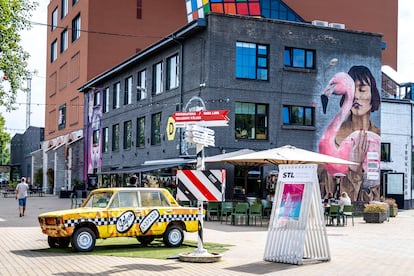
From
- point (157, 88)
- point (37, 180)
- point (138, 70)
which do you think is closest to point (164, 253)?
point (157, 88)

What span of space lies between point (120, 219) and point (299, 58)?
18802mm

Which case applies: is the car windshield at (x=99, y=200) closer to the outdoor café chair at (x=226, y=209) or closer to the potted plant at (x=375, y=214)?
the outdoor café chair at (x=226, y=209)

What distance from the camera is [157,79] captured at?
35.8 metres

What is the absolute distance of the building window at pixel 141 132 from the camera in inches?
1475

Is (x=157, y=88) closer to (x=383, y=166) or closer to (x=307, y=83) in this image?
(x=307, y=83)

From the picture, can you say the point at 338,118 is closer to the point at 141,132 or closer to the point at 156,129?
the point at 156,129

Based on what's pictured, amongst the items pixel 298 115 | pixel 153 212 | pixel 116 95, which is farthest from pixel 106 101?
pixel 153 212

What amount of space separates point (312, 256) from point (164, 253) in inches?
135

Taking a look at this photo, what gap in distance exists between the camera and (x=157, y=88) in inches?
1399

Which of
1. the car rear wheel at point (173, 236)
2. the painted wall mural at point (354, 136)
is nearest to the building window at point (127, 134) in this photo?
the painted wall mural at point (354, 136)

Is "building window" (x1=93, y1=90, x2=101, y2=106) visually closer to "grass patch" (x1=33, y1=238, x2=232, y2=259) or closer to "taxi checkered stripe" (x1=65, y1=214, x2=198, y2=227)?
"grass patch" (x1=33, y1=238, x2=232, y2=259)

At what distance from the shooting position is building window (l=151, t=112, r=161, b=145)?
34.8 m

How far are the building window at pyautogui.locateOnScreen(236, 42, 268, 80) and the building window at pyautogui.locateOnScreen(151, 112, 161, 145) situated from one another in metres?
6.90

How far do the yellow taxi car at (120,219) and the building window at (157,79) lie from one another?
19.7 metres
